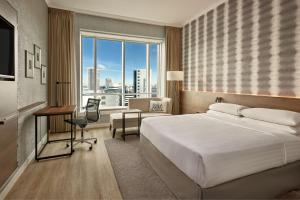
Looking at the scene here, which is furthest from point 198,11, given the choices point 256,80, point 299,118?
point 299,118

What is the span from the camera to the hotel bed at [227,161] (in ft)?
5.42

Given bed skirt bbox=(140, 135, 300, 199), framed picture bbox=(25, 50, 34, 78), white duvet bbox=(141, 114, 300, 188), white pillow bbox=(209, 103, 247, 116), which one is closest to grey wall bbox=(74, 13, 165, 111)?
framed picture bbox=(25, 50, 34, 78)

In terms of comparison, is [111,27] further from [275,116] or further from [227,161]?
[227,161]

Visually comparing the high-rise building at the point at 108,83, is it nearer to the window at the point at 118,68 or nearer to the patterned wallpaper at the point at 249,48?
the window at the point at 118,68

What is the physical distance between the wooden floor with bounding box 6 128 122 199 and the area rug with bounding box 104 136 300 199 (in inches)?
4.1

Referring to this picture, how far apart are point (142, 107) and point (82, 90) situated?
189 centimetres

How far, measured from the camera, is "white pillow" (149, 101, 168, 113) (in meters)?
5.15

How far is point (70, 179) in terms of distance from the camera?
2.37 metres

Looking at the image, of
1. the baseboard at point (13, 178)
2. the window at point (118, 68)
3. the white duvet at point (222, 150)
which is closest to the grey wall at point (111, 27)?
the window at point (118, 68)

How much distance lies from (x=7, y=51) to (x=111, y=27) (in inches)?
141

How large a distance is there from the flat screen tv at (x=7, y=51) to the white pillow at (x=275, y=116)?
138 inches

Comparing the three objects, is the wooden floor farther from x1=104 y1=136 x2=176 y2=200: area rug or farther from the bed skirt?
the bed skirt

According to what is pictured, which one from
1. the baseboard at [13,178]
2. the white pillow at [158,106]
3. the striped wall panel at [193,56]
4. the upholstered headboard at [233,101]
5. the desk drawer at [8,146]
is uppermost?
the striped wall panel at [193,56]

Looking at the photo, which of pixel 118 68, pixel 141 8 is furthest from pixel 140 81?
pixel 141 8
